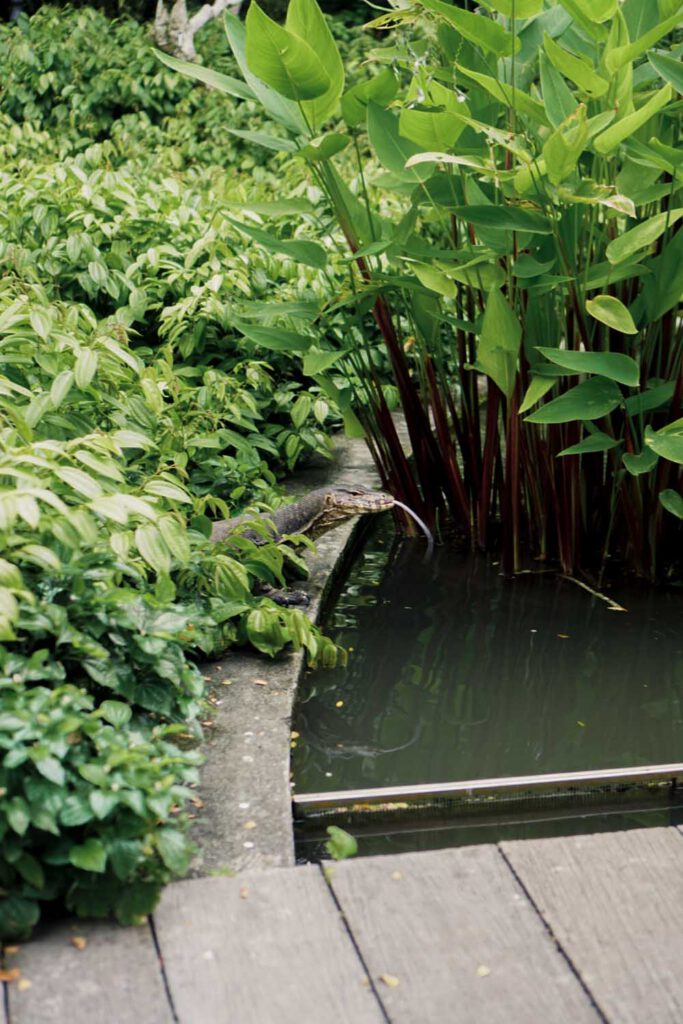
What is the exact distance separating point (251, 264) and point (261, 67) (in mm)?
1699

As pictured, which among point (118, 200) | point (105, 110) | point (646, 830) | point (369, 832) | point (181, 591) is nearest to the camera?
point (646, 830)

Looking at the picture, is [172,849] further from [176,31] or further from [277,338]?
[176,31]

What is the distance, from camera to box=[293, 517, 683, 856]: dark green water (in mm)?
2535

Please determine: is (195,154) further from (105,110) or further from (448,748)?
(448,748)

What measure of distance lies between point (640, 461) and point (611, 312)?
446mm

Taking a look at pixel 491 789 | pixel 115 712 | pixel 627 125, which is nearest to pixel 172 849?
pixel 115 712

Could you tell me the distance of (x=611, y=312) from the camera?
2842 mm

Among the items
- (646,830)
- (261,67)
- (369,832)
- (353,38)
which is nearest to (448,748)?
(369,832)

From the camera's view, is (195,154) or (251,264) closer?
(251,264)

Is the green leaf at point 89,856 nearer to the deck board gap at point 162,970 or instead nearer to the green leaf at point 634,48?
the deck board gap at point 162,970

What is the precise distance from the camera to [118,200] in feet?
16.2

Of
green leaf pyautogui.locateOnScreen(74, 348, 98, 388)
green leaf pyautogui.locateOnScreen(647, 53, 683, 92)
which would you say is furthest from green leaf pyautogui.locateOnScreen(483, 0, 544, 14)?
green leaf pyautogui.locateOnScreen(74, 348, 98, 388)

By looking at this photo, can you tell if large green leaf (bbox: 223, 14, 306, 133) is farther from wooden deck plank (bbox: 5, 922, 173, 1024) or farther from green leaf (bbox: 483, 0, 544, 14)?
wooden deck plank (bbox: 5, 922, 173, 1024)

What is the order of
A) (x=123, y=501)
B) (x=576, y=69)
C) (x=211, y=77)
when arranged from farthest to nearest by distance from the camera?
(x=211, y=77) < (x=576, y=69) < (x=123, y=501)
